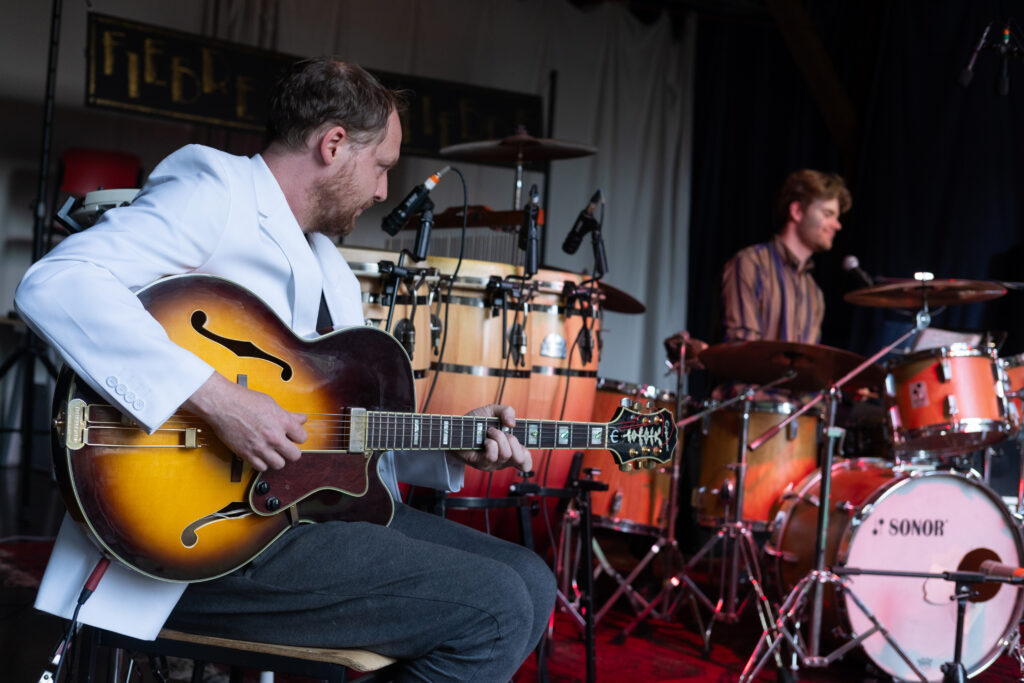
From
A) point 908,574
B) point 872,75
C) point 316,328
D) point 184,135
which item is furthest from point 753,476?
point 184,135

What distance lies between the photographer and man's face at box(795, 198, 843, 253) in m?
4.61

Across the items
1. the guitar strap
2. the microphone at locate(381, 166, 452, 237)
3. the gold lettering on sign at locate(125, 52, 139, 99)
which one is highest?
the gold lettering on sign at locate(125, 52, 139, 99)

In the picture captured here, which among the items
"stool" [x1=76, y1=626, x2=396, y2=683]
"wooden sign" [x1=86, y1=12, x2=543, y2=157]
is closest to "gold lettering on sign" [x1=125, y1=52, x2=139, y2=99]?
"wooden sign" [x1=86, y1=12, x2=543, y2=157]

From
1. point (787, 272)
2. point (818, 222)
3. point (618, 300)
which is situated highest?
point (818, 222)

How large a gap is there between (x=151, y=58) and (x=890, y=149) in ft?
14.3

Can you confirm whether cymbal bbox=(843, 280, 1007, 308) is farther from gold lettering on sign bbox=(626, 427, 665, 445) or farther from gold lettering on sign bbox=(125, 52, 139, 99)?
gold lettering on sign bbox=(125, 52, 139, 99)

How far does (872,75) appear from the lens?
19.9 feet

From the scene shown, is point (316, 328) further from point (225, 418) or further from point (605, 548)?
point (605, 548)

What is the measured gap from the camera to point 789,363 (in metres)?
3.57

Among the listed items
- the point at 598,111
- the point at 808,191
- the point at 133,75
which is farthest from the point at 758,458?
the point at 598,111

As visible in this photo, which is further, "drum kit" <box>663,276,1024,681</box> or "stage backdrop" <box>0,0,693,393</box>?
"stage backdrop" <box>0,0,693,393</box>

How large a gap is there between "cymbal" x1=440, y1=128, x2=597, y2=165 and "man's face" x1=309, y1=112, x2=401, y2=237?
219cm

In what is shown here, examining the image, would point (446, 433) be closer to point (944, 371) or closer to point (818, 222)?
point (944, 371)

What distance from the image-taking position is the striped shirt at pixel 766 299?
4.42 m
